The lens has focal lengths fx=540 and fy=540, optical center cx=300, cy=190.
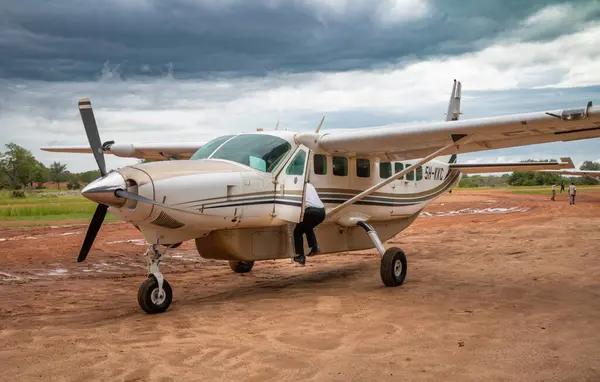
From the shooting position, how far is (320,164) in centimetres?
1052

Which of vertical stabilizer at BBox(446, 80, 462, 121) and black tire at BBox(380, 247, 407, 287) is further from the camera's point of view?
vertical stabilizer at BBox(446, 80, 462, 121)

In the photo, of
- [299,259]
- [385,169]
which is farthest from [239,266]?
[385,169]

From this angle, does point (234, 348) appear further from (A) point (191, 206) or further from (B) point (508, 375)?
(B) point (508, 375)

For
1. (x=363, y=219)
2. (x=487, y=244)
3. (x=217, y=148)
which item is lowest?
(x=487, y=244)

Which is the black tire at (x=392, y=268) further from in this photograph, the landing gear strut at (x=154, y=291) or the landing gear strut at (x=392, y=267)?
the landing gear strut at (x=154, y=291)

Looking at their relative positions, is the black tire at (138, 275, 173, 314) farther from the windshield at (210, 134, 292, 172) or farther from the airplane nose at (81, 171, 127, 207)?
the windshield at (210, 134, 292, 172)

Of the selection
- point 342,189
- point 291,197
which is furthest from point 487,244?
point 291,197

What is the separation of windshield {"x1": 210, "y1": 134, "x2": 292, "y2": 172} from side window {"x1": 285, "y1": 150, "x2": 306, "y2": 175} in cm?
23

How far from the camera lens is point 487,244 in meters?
17.1

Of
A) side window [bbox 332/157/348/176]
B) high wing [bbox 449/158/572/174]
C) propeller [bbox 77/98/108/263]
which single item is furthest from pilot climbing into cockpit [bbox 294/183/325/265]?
high wing [bbox 449/158/572/174]

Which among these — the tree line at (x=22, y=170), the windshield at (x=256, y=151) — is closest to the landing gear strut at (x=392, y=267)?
the windshield at (x=256, y=151)

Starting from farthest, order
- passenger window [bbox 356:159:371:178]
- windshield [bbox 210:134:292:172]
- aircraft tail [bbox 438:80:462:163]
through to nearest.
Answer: aircraft tail [bbox 438:80:462:163] < passenger window [bbox 356:159:371:178] < windshield [bbox 210:134:292:172]

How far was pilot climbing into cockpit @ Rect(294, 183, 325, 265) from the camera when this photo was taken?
9.56 meters

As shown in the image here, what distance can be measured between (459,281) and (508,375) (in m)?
5.85
